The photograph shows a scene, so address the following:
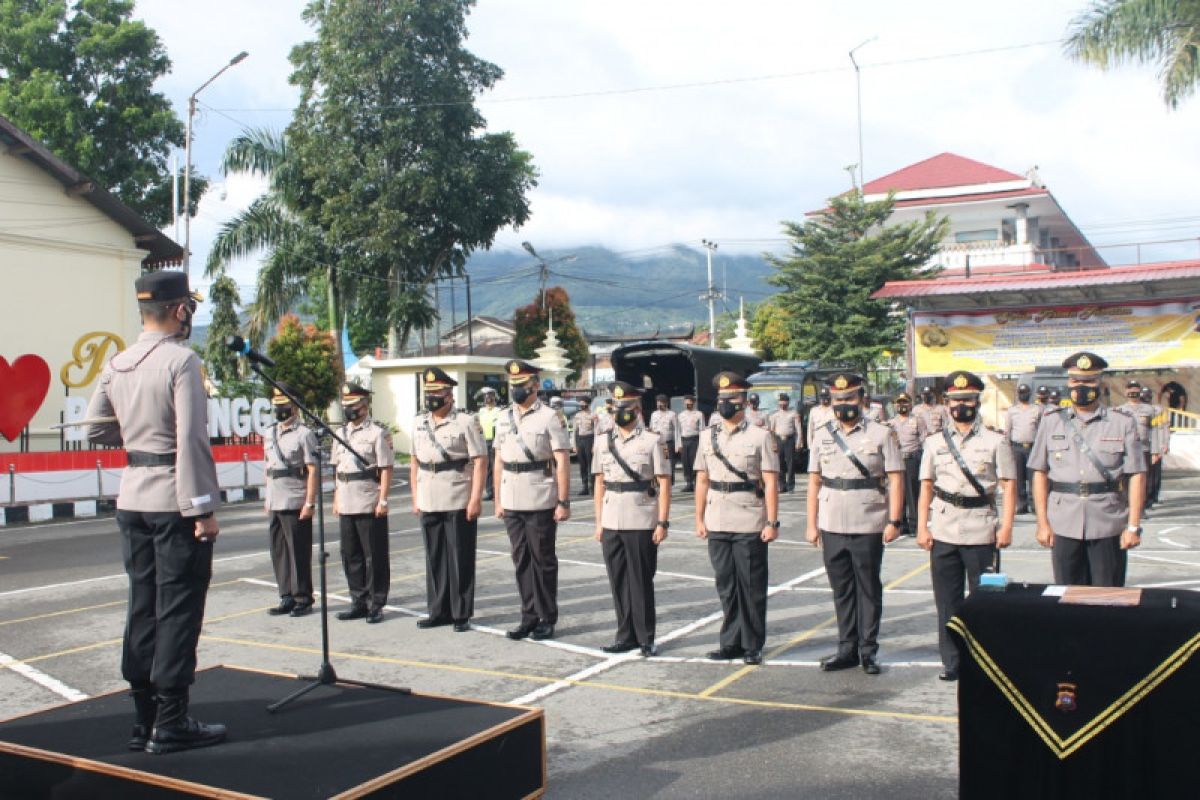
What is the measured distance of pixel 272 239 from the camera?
117 feet

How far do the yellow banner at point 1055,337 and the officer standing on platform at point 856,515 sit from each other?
776 inches

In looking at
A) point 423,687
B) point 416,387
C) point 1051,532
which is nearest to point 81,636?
point 423,687

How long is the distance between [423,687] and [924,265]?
34812 millimetres

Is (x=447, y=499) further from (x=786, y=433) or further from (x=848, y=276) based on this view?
(x=848, y=276)

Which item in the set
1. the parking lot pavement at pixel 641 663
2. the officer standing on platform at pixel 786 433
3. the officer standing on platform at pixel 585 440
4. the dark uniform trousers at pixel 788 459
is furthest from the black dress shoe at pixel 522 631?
the officer standing on platform at pixel 585 440

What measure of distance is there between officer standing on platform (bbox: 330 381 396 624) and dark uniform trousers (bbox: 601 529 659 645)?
87.8 inches

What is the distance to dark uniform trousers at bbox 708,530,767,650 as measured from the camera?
751 centimetres

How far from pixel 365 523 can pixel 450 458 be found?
1039 millimetres

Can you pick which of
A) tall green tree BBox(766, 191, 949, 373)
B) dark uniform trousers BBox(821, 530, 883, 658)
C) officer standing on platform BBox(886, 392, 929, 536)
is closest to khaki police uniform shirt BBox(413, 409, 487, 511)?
dark uniform trousers BBox(821, 530, 883, 658)

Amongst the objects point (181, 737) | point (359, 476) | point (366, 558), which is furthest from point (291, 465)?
point (181, 737)

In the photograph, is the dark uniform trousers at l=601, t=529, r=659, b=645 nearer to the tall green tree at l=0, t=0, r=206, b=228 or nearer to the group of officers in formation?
the group of officers in formation

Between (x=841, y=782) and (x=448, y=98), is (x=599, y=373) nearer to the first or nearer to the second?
(x=448, y=98)

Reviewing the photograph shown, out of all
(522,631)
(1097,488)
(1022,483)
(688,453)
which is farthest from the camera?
(688,453)

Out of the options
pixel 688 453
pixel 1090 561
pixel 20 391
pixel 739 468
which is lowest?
pixel 1090 561
